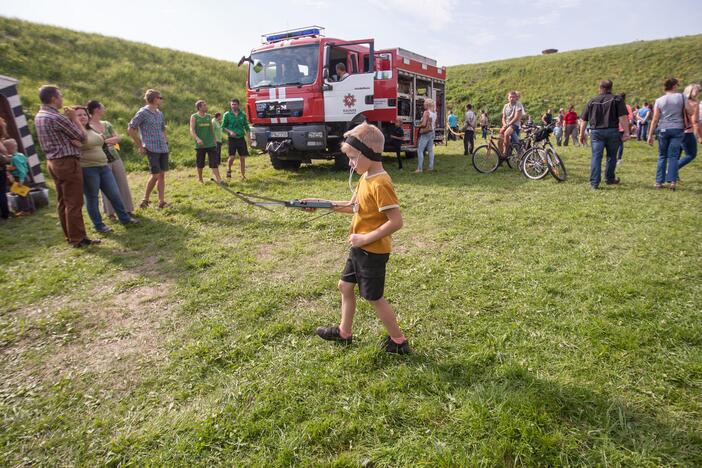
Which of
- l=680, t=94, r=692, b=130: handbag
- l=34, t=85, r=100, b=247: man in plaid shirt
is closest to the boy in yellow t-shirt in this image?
l=34, t=85, r=100, b=247: man in plaid shirt

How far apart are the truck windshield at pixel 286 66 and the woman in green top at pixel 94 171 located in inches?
195

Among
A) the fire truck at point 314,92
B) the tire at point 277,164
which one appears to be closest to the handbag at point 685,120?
the fire truck at point 314,92

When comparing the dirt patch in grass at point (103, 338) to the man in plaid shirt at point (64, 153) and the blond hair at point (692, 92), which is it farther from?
the blond hair at point (692, 92)

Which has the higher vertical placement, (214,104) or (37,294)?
(214,104)

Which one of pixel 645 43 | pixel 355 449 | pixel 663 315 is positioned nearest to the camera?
pixel 355 449

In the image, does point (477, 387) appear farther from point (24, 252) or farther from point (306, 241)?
point (24, 252)

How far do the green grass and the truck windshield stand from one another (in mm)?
5452

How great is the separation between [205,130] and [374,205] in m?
7.40

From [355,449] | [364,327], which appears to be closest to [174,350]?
[364,327]

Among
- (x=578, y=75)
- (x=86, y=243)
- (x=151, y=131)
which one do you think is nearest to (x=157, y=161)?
(x=151, y=131)

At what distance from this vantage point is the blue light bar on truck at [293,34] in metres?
9.81

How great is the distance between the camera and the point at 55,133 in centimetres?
504

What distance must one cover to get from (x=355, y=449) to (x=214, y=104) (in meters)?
21.7

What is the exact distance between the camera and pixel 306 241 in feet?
18.0
